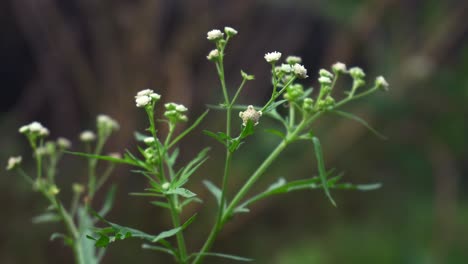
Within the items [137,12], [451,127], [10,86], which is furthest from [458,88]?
[10,86]

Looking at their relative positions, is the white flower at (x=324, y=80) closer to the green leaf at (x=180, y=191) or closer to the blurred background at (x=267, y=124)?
the green leaf at (x=180, y=191)

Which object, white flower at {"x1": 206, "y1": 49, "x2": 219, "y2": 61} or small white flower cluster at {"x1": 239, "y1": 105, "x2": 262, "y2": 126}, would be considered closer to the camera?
small white flower cluster at {"x1": 239, "y1": 105, "x2": 262, "y2": 126}

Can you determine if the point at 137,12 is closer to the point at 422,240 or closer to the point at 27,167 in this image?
the point at 27,167

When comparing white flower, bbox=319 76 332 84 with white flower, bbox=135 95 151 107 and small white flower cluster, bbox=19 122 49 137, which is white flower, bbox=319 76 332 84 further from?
small white flower cluster, bbox=19 122 49 137

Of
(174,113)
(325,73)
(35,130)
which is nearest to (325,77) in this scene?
(325,73)

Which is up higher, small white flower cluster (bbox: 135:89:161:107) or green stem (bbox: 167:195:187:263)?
small white flower cluster (bbox: 135:89:161:107)

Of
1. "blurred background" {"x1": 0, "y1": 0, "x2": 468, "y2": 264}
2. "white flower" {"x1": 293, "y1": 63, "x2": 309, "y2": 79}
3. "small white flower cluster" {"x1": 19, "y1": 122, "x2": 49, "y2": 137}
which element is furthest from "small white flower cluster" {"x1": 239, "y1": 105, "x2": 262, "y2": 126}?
"blurred background" {"x1": 0, "y1": 0, "x2": 468, "y2": 264}

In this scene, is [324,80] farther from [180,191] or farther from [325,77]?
[180,191]

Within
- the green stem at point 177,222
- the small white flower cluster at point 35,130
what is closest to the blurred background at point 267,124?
the small white flower cluster at point 35,130
